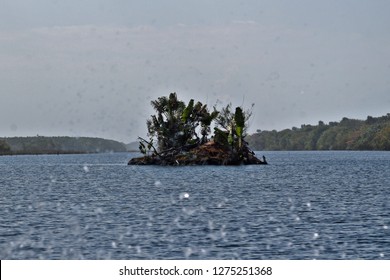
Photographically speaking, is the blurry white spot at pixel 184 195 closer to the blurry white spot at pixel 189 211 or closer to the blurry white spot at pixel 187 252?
the blurry white spot at pixel 189 211

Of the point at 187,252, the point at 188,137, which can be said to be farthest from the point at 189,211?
the point at 188,137

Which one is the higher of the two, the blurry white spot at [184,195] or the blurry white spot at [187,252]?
the blurry white spot at [184,195]

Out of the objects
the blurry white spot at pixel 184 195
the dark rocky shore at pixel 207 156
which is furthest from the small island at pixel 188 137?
the blurry white spot at pixel 184 195

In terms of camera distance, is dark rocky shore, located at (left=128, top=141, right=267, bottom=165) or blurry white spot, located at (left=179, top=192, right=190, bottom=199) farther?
dark rocky shore, located at (left=128, top=141, right=267, bottom=165)

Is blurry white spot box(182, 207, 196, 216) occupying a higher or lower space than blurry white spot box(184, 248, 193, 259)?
higher

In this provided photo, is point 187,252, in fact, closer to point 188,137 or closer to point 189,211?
point 189,211

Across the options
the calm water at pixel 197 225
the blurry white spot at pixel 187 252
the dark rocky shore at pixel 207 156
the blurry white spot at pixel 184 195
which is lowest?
the blurry white spot at pixel 187 252

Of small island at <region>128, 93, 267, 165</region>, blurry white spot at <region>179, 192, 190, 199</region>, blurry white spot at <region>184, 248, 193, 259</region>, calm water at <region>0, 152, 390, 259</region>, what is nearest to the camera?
blurry white spot at <region>184, 248, 193, 259</region>

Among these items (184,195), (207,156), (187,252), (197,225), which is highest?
(207,156)

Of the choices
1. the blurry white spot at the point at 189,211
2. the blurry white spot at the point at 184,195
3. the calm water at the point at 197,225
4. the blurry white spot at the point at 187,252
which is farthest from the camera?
the blurry white spot at the point at 184,195

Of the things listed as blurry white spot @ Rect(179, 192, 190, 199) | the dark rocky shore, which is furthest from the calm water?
the dark rocky shore

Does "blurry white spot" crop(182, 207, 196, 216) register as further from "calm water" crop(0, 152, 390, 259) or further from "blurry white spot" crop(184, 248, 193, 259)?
"blurry white spot" crop(184, 248, 193, 259)

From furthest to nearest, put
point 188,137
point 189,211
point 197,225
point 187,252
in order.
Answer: point 188,137
point 189,211
point 197,225
point 187,252

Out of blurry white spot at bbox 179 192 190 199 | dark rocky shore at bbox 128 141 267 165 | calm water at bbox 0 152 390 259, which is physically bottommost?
calm water at bbox 0 152 390 259
